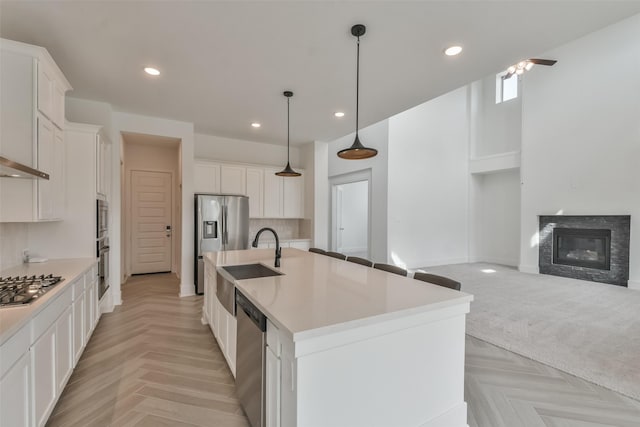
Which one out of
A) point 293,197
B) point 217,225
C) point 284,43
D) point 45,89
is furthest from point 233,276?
point 293,197

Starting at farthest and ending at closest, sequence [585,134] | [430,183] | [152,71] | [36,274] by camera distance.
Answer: [430,183]
[585,134]
[152,71]
[36,274]

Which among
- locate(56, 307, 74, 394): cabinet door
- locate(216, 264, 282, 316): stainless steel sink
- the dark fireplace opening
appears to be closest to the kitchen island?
locate(216, 264, 282, 316): stainless steel sink

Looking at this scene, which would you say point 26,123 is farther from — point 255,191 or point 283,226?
point 283,226

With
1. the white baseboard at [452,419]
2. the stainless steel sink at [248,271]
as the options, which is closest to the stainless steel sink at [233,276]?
the stainless steel sink at [248,271]

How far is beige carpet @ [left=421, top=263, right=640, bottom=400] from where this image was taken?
2357 millimetres

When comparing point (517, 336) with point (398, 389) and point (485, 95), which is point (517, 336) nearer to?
point (398, 389)

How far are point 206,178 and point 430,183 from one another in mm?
4994

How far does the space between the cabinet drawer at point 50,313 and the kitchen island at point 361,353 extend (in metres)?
1.07

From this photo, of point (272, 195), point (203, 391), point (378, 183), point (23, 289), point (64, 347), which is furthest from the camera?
point (378, 183)

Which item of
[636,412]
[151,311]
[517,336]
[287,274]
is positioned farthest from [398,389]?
[151,311]

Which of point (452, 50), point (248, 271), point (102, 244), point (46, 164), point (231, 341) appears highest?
A: point (452, 50)

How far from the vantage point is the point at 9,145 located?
2.01 meters

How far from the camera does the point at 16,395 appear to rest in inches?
52.2

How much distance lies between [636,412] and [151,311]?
481 centimetres
